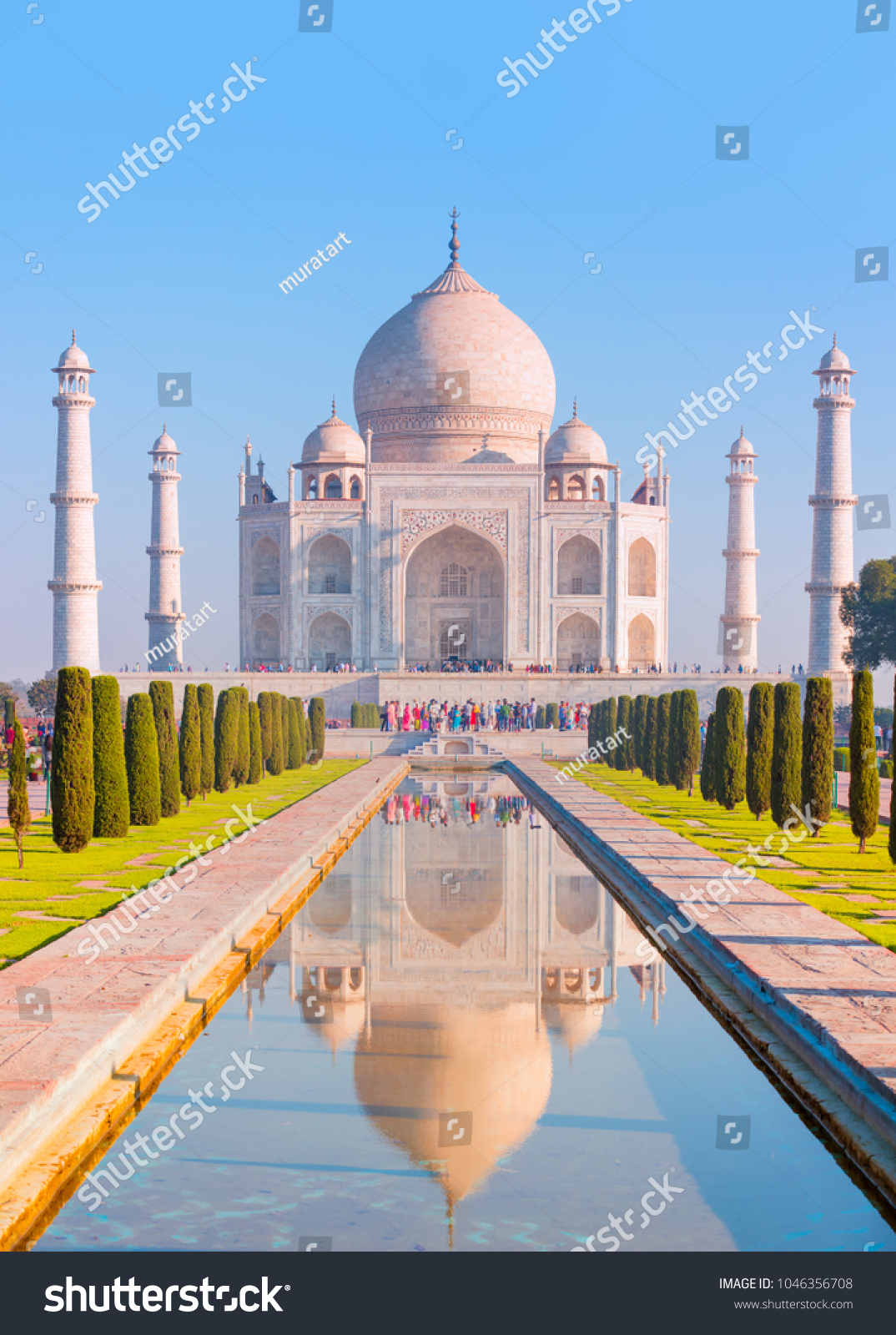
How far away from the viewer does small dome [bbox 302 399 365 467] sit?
112ft

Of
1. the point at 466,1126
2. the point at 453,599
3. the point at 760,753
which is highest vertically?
the point at 453,599

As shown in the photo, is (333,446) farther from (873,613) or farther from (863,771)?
(863,771)

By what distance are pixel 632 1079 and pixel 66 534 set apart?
2561cm

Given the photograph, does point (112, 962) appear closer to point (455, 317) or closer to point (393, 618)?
point (393, 618)

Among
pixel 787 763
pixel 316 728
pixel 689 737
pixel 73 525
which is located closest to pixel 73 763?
pixel 787 763

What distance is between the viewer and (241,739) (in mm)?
15148

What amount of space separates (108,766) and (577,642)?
2362cm

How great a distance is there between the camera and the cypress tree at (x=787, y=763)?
1069cm

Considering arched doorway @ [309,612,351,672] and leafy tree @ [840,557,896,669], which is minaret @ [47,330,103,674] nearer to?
arched doorway @ [309,612,351,672]

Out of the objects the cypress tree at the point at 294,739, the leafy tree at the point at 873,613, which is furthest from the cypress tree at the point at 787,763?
the leafy tree at the point at 873,613

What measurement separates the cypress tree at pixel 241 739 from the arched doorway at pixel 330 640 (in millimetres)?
17219

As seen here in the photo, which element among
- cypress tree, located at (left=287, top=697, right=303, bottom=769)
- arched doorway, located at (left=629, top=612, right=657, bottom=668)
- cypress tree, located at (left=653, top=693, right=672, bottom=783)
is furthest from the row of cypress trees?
arched doorway, located at (left=629, top=612, right=657, bottom=668)

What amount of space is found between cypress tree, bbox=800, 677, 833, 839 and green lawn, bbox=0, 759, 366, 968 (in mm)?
4405
